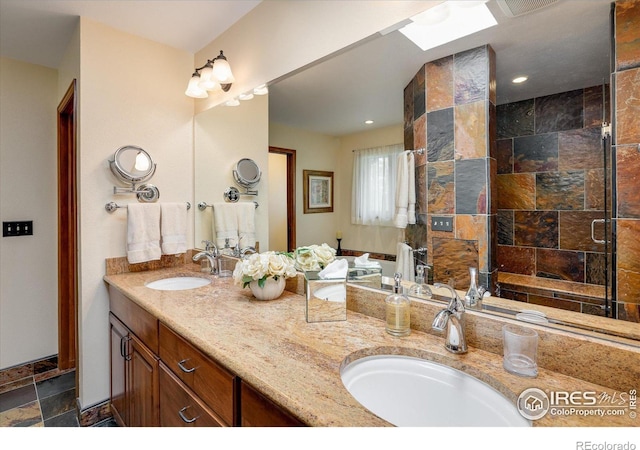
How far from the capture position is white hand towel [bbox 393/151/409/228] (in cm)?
112

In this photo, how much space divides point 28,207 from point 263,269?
2.22m

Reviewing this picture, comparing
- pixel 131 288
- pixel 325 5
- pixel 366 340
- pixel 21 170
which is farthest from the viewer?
pixel 21 170

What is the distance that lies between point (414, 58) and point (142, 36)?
182cm

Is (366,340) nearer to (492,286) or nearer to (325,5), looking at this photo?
(492,286)

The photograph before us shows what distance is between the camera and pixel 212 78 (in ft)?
6.27

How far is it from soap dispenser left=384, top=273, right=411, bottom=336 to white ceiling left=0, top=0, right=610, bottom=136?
2.13 feet

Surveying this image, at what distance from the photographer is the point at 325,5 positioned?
1.34 m

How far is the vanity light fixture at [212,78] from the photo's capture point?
182 cm

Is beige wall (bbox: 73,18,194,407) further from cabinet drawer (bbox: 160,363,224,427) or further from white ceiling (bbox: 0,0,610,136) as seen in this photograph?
cabinet drawer (bbox: 160,363,224,427)

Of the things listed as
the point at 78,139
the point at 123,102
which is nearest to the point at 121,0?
the point at 123,102

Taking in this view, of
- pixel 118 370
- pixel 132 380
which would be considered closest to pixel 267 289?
pixel 132 380

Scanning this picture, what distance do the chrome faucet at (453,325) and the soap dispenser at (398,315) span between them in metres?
0.13

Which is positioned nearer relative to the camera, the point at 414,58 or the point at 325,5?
the point at 414,58

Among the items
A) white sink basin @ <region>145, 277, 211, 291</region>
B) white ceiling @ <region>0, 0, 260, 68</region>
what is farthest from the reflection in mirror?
white sink basin @ <region>145, 277, 211, 291</region>
